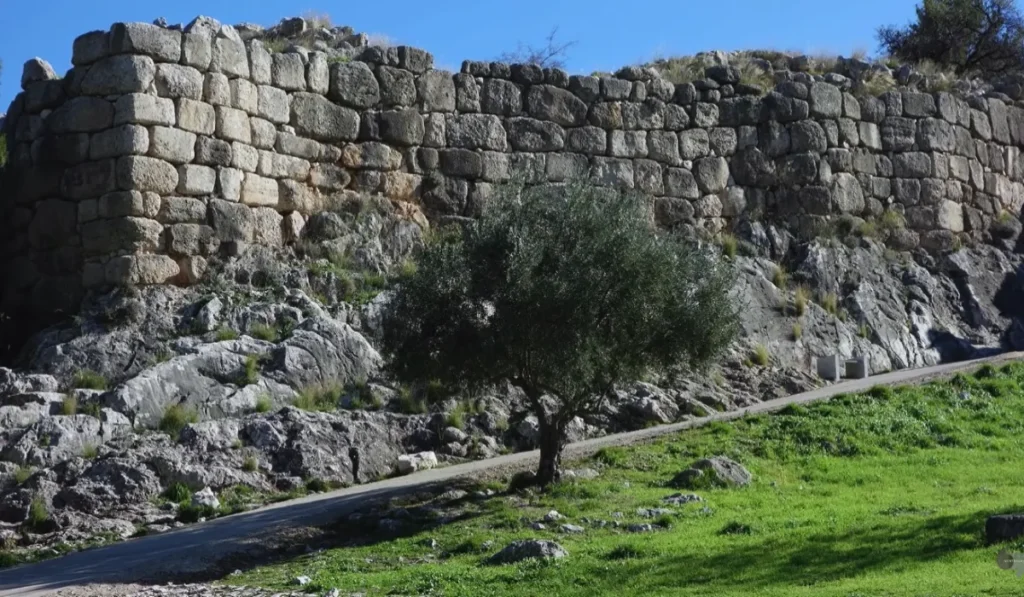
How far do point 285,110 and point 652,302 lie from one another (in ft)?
22.0

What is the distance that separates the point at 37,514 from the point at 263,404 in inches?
122

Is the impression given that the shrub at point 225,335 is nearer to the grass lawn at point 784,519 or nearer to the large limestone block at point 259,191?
the large limestone block at point 259,191

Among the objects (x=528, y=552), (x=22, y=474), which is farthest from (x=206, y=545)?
(x=528, y=552)

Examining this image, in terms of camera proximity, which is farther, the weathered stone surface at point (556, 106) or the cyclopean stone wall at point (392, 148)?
the weathered stone surface at point (556, 106)

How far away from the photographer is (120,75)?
17203 millimetres

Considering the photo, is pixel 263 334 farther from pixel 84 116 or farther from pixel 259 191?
pixel 84 116

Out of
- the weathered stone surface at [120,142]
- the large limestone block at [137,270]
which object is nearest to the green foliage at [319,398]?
the large limestone block at [137,270]

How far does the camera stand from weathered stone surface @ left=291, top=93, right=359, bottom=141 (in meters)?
19.0

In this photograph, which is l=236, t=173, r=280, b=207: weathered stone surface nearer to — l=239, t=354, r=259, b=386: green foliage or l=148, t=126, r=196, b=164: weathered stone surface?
l=148, t=126, r=196, b=164: weathered stone surface

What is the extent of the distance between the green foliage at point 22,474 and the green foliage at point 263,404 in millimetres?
2594

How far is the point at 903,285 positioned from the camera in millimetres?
22672

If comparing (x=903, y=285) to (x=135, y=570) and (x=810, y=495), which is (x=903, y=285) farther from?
(x=135, y=570)

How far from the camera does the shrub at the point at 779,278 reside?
2158 cm

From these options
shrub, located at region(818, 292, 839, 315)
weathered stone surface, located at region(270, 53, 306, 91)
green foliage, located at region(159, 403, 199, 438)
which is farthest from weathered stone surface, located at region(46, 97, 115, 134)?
shrub, located at region(818, 292, 839, 315)
